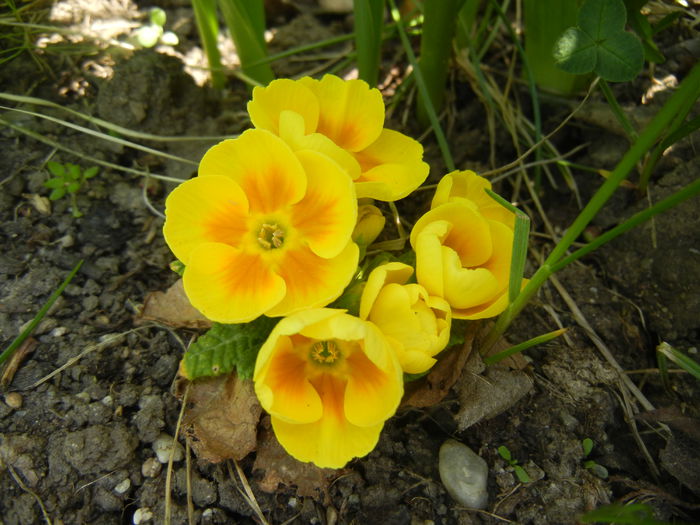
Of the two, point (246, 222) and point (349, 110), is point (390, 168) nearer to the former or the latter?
point (349, 110)

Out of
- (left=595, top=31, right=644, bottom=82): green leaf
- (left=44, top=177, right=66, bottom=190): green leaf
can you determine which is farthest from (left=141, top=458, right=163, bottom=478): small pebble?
Result: (left=595, top=31, right=644, bottom=82): green leaf

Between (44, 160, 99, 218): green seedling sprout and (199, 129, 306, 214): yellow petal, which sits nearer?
(199, 129, 306, 214): yellow petal

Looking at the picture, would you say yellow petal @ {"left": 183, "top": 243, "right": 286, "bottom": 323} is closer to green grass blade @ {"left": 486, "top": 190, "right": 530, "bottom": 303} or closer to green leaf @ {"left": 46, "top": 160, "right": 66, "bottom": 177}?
green grass blade @ {"left": 486, "top": 190, "right": 530, "bottom": 303}

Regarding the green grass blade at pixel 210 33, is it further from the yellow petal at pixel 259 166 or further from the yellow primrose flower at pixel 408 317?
the yellow primrose flower at pixel 408 317

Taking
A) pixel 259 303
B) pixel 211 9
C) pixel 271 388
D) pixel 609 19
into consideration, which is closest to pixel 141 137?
pixel 211 9

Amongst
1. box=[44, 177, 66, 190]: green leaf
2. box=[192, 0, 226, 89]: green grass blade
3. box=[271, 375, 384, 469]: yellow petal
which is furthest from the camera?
box=[192, 0, 226, 89]: green grass blade

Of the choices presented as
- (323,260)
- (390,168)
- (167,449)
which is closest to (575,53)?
(390,168)

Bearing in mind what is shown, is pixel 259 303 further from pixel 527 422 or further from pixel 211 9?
pixel 211 9
